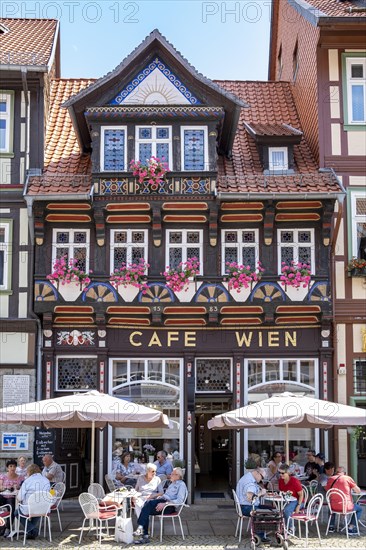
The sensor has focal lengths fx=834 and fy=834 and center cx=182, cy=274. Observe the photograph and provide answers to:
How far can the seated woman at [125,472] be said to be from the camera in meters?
17.8

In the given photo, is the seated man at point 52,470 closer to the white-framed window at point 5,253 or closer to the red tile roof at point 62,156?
the white-framed window at point 5,253

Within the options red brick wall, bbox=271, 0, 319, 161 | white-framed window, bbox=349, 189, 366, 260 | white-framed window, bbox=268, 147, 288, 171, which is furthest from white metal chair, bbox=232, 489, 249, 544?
red brick wall, bbox=271, 0, 319, 161

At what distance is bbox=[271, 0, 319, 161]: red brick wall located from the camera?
840 inches

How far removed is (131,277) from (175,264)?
1.22 m

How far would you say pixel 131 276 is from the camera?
772 inches

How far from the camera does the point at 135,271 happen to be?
19.6m

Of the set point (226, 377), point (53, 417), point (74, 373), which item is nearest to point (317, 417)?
point (53, 417)

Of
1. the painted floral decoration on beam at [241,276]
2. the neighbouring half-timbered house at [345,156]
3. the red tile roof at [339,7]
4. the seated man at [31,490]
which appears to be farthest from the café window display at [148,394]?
the red tile roof at [339,7]

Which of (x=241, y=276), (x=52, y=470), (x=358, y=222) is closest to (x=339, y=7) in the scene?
(x=358, y=222)

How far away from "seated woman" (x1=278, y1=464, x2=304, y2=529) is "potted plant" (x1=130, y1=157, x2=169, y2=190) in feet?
25.1

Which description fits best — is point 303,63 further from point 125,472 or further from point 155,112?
point 125,472

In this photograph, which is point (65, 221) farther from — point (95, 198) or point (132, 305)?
point (132, 305)

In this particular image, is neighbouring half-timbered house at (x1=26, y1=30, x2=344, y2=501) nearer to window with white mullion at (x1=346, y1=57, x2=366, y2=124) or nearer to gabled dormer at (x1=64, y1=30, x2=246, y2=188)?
gabled dormer at (x1=64, y1=30, x2=246, y2=188)

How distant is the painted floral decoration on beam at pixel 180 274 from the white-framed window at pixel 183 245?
1.43 feet
